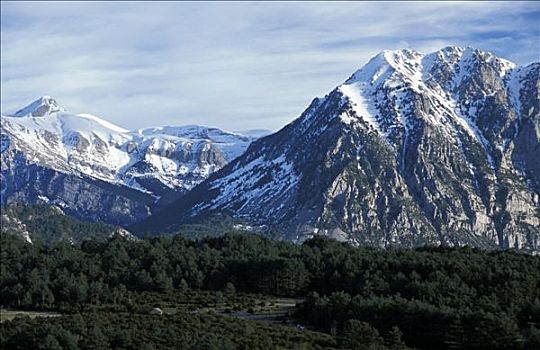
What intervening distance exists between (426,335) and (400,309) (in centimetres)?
625

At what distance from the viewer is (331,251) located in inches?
7505

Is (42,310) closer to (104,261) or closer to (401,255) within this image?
(104,261)

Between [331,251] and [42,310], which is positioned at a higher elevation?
[331,251]

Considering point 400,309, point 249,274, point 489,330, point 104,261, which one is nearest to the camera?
point 489,330

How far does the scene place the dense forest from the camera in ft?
350

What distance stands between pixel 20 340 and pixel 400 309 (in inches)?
1991

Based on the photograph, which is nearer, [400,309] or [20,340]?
[20,340]

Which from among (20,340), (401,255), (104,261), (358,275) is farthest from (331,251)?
(20,340)

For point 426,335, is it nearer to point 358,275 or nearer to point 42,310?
point 358,275

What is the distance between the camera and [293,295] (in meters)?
169

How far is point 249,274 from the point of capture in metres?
176

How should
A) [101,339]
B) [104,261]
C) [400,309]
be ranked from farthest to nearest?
[104,261], [400,309], [101,339]

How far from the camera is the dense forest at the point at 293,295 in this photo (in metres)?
107

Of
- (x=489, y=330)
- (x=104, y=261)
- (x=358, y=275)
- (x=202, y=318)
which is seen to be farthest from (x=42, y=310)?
(x=489, y=330)
